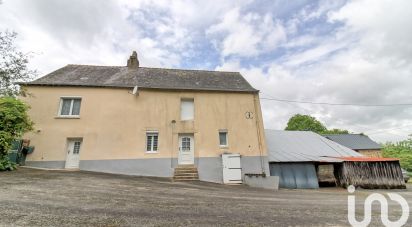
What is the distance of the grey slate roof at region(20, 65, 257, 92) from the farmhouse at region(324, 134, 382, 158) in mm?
31667

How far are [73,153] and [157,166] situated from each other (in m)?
4.96

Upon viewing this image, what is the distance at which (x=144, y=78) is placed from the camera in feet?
48.8

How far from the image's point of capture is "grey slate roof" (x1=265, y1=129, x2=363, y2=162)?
620 inches

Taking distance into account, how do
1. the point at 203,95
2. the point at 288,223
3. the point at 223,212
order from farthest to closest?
the point at 203,95 → the point at 223,212 → the point at 288,223

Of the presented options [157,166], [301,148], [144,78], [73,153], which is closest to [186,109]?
[144,78]

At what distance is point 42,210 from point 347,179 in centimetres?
1809

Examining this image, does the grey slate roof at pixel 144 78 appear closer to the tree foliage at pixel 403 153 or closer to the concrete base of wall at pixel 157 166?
the concrete base of wall at pixel 157 166

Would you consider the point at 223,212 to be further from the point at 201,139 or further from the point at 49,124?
the point at 49,124

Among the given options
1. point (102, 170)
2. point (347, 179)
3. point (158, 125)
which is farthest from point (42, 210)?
point (347, 179)

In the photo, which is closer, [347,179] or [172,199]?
[172,199]

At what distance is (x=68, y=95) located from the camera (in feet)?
41.4

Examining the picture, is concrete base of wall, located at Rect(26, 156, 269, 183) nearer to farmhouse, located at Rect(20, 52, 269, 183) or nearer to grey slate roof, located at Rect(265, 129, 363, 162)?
farmhouse, located at Rect(20, 52, 269, 183)

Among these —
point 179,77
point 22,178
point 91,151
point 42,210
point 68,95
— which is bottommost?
point 42,210

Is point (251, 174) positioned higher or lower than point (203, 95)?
lower
